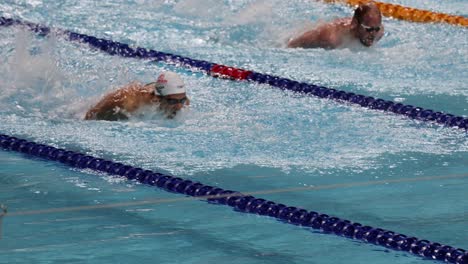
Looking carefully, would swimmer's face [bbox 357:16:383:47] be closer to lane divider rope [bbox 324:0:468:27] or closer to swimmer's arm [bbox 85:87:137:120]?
lane divider rope [bbox 324:0:468:27]

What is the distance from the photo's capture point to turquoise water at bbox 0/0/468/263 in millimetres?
4242

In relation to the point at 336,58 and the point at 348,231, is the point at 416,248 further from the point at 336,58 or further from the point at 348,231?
the point at 336,58

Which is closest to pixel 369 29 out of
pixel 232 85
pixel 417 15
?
pixel 232 85

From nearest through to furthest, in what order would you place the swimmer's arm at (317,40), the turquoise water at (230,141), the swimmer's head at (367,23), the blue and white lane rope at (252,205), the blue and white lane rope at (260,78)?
the blue and white lane rope at (252,205) → the turquoise water at (230,141) → the blue and white lane rope at (260,78) → the swimmer's head at (367,23) → the swimmer's arm at (317,40)

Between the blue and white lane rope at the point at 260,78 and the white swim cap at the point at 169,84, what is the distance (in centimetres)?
113

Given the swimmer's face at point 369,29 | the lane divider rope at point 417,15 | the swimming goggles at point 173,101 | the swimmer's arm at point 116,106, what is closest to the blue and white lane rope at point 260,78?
the swimmer's face at point 369,29

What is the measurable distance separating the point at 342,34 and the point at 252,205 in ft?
11.4

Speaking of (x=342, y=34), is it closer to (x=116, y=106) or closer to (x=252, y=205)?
(x=116, y=106)

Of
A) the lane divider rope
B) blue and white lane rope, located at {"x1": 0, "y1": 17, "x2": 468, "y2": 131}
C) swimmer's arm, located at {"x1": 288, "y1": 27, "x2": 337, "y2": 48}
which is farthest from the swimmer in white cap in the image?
the lane divider rope

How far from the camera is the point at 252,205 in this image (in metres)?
4.59

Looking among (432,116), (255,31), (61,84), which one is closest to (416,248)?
(432,116)

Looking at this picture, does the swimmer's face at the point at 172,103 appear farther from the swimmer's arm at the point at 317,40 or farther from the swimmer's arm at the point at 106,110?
the swimmer's arm at the point at 317,40

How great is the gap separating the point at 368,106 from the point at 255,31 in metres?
2.14

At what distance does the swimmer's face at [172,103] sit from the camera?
588 centimetres
